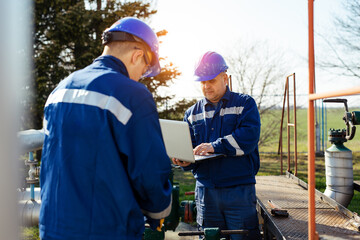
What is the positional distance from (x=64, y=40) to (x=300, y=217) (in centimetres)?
1059

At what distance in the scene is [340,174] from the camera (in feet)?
11.6

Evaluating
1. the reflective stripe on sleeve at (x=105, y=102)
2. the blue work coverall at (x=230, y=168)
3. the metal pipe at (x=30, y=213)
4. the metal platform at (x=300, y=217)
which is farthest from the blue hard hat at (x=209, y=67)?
the metal pipe at (x=30, y=213)

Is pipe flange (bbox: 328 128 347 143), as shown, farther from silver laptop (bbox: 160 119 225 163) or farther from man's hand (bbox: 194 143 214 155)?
silver laptop (bbox: 160 119 225 163)

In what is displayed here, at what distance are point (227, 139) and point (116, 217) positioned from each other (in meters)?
1.44

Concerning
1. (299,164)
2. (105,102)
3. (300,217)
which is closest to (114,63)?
(105,102)

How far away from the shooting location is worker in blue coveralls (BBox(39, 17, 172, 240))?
1.40m

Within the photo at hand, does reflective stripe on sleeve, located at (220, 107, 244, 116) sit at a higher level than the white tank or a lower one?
higher

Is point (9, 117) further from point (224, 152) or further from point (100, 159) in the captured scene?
point (224, 152)

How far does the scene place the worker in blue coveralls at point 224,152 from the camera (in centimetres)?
271

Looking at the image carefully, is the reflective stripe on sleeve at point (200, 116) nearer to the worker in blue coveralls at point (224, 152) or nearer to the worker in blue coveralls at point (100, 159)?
the worker in blue coveralls at point (224, 152)

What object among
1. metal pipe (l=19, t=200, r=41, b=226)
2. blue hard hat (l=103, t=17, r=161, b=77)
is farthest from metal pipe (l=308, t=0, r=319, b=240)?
metal pipe (l=19, t=200, r=41, b=226)

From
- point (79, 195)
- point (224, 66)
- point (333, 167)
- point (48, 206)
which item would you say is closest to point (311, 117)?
point (79, 195)

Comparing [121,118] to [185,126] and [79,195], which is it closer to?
[79,195]

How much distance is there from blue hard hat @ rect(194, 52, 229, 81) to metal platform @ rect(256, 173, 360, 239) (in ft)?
4.30
